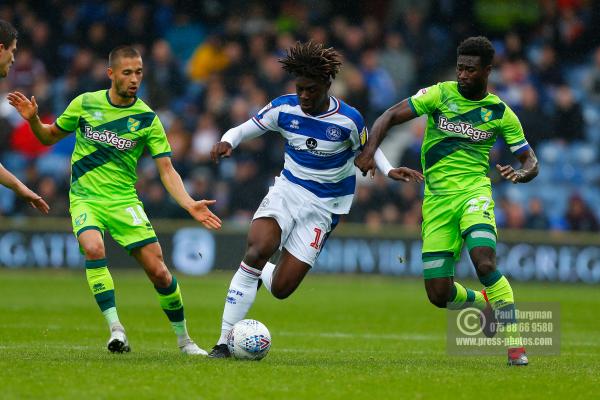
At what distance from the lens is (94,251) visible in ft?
31.7

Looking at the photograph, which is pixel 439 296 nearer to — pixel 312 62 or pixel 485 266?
pixel 485 266

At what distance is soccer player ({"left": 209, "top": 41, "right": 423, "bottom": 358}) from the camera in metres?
9.59

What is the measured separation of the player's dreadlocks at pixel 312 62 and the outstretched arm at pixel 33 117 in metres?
2.13

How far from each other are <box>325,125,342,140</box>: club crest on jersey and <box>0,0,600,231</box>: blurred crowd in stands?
37.1 ft

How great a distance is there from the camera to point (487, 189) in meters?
9.95

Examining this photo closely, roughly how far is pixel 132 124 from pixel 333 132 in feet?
5.84

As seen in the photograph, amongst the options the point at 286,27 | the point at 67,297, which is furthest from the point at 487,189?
the point at 286,27

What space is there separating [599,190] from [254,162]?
6676 millimetres

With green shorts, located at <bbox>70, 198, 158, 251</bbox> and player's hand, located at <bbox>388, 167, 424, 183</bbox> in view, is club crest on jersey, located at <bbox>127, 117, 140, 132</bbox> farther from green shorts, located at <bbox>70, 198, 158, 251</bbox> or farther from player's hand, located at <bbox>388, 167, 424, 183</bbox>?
player's hand, located at <bbox>388, 167, 424, 183</bbox>

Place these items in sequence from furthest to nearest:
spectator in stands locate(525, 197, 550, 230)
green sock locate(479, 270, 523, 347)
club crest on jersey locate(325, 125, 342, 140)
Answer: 1. spectator in stands locate(525, 197, 550, 230)
2. club crest on jersey locate(325, 125, 342, 140)
3. green sock locate(479, 270, 523, 347)

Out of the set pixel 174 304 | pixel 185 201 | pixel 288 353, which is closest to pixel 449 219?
pixel 288 353

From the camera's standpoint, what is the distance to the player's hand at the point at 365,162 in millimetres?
9508

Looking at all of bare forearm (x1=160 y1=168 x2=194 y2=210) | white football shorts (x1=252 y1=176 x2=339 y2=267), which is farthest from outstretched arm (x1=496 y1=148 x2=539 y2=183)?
bare forearm (x1=160 y1=168 x2=194 y2=210)

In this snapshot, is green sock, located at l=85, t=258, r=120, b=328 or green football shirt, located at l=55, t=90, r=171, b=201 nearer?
green sock, located at l=85, t=258, r=120, b=328
